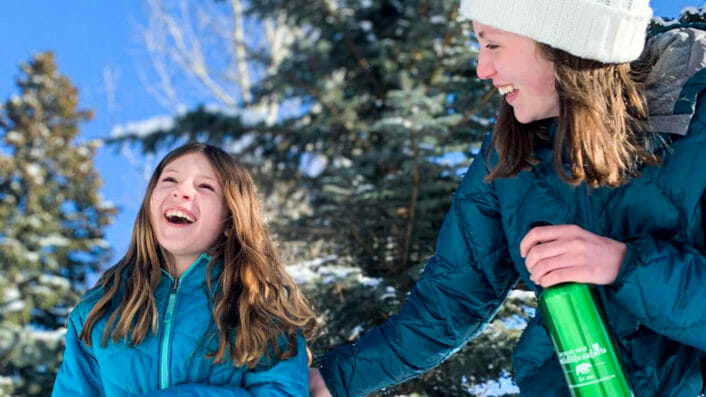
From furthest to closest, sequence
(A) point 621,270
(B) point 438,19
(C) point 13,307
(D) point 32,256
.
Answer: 1. (D) point 32,256
2. (C) point 13,307
3. (B) point 438,19
4. (A) point 621,270

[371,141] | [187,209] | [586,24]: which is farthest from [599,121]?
[371,141]

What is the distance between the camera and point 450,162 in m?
4.78

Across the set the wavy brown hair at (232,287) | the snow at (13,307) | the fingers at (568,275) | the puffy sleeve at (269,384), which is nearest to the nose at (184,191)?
the wavy brown hair at (232,287)

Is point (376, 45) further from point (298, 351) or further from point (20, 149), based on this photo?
point (20, 149)

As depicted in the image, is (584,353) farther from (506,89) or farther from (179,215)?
(179,215)

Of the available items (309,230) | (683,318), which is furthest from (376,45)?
(683,318)

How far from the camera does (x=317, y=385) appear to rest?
2105 mm

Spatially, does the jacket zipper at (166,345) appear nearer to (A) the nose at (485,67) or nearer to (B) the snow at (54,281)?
(A) the nose at (485,67)

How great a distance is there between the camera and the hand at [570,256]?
143 centimetres

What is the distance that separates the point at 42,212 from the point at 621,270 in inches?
455

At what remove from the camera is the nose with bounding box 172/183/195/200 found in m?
2.18

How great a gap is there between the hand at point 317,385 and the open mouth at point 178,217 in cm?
60

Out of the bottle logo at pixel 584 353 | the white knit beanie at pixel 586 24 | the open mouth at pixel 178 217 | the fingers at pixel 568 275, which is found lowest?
the bottle logo at pixel 584 353

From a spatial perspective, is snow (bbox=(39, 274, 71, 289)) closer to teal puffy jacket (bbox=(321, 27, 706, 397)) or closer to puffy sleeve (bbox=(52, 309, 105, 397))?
puffy sleeve (bbox=(52, 309, 105, 397))
